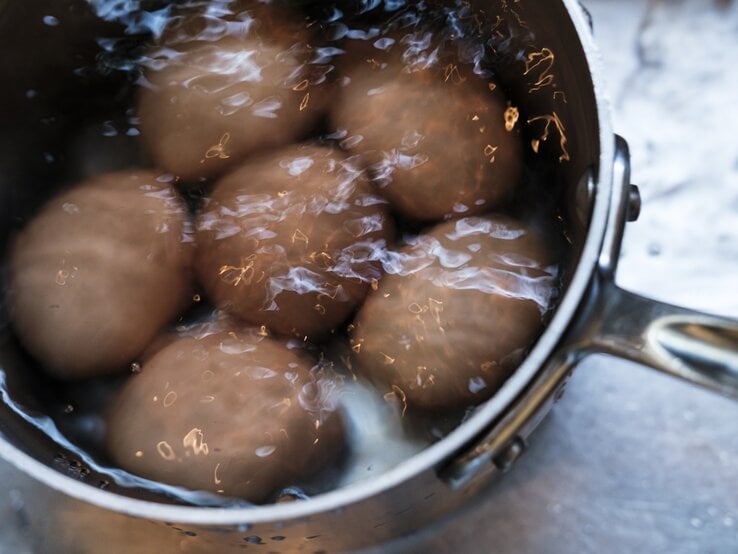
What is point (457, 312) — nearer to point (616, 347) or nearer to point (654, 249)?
point (616, 347)

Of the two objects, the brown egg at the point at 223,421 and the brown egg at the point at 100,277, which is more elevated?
the brown egg at the point at 100,277

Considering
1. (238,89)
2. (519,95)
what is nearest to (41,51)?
(238,89)

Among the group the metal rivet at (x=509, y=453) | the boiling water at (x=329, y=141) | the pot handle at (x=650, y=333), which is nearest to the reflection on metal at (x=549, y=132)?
the boiling water at (x=329, y=141)

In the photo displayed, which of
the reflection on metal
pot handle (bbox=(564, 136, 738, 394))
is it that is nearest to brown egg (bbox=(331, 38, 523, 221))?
the reflection on metal

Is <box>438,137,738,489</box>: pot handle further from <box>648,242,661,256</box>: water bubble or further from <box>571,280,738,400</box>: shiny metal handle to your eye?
<box>648,242,661,256</box>: water bubble

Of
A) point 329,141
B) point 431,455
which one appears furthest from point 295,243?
point 431,455

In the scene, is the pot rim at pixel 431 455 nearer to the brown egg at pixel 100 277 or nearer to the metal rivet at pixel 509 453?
the metal rivet at pixel 509 453
